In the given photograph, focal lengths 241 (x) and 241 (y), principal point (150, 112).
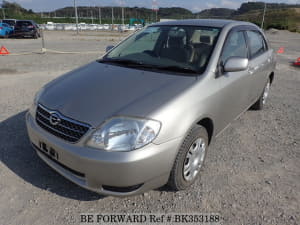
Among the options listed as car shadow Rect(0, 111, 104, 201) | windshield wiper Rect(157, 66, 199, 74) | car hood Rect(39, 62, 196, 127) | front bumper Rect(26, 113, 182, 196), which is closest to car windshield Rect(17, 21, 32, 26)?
car shadow Rect(0, 111, 104, 201)

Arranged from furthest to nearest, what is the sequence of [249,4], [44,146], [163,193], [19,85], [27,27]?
[249,4]
[27,27]
[19,85]
[163,193]
[44,146]

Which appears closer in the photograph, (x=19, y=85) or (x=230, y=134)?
(x=230, y=134)

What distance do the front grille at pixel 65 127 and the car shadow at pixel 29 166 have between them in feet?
2.16

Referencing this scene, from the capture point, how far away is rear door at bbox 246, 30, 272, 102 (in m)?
3.70

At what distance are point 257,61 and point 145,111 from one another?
2627mm

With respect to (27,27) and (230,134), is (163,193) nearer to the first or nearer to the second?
(230,134)

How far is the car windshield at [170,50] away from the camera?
109 inches

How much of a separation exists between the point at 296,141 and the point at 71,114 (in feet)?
10.8

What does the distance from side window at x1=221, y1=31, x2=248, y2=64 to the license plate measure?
2068mm

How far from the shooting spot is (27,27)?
20047 mm

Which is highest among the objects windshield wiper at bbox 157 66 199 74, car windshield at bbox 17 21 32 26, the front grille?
car windshield at bbox 17 21 32 26

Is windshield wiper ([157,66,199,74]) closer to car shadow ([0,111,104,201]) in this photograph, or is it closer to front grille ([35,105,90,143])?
front grille ([35,105,90,143])

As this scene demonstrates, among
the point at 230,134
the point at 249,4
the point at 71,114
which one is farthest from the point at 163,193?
the point at 249,4

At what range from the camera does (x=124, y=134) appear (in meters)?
1.96
